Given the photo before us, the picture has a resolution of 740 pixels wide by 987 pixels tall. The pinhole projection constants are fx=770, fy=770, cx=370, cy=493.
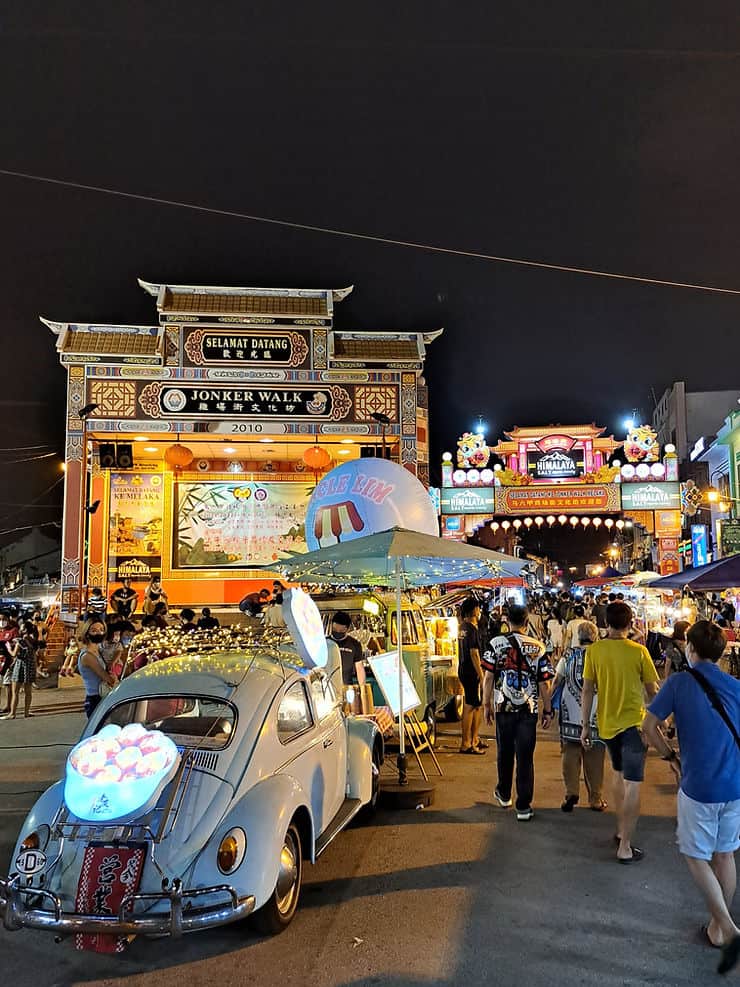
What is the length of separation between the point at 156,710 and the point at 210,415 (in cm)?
1945

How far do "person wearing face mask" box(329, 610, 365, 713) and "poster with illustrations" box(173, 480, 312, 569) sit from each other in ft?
57.0

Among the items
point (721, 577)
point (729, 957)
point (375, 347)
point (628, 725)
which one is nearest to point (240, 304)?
point (375, 347)

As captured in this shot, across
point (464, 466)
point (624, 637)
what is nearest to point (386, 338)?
point (464, 466)

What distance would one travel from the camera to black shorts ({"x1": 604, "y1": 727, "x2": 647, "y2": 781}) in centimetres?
595

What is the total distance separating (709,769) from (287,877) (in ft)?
8.68

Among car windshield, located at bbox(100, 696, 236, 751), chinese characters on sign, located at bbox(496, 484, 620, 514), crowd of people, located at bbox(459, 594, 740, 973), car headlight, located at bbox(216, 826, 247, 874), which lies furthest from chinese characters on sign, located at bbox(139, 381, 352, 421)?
car headlight, located at bbox(216, 826, 247, 874)

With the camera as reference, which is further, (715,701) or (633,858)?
(633,858)

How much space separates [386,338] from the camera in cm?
2530

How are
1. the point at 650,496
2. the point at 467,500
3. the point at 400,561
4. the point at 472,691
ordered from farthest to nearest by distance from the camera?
the point at 467,500 < the point at 650,496 < the point at 472,691 < the point at 400,561

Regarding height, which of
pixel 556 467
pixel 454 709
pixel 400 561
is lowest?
pixel 454 709

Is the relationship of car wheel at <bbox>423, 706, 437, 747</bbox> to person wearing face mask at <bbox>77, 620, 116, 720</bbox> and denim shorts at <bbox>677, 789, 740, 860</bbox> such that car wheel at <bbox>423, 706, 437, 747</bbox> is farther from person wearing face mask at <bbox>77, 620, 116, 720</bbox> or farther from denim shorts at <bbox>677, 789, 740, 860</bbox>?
denim shorts at <bbox>677, 789, 740, 860</bbox>

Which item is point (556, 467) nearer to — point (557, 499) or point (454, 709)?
point (557, 499)

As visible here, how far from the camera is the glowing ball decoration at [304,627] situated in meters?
5.95

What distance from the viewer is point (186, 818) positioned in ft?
14.7
